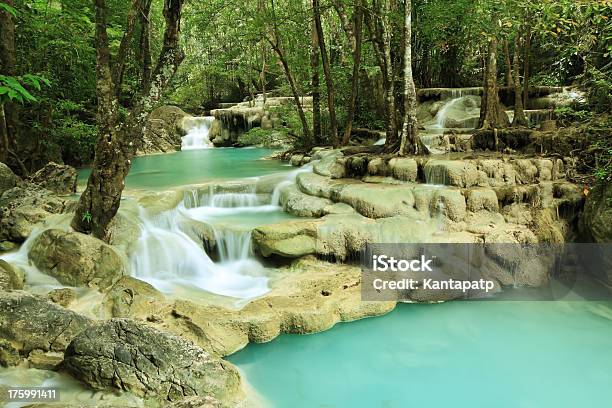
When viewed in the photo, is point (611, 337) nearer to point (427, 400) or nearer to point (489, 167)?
point (427, 400)

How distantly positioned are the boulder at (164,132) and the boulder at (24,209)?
12602mm

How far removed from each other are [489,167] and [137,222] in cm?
582

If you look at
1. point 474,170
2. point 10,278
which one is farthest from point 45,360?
point 474,170

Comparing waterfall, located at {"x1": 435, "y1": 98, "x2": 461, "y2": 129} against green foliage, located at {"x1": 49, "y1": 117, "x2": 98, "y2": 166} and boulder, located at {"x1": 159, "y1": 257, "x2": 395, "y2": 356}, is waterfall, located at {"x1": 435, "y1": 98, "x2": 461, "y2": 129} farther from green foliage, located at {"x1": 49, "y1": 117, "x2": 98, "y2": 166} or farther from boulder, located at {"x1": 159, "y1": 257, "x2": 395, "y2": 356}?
green foliage, located at {"x1": 49, "y1": 117, "x2": 98, "y2": 166}

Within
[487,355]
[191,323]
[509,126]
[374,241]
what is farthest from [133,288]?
[509,126]

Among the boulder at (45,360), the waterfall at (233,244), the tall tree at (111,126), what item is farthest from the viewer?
the waterfall at (233,244)

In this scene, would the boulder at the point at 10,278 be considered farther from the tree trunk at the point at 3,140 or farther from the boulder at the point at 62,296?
the tree trunk at the point at 3,140

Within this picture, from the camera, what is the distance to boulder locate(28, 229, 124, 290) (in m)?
5.54

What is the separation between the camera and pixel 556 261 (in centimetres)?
696

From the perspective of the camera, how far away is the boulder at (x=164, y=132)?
20500mm

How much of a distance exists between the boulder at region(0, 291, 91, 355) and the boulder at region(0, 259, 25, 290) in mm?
790

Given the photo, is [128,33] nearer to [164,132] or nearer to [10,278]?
[10,278]

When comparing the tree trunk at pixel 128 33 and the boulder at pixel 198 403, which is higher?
the tree trunk at pixel 128 33

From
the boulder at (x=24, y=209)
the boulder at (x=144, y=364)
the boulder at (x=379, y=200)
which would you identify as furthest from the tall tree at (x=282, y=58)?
the boulder at (x=144, y=364)
